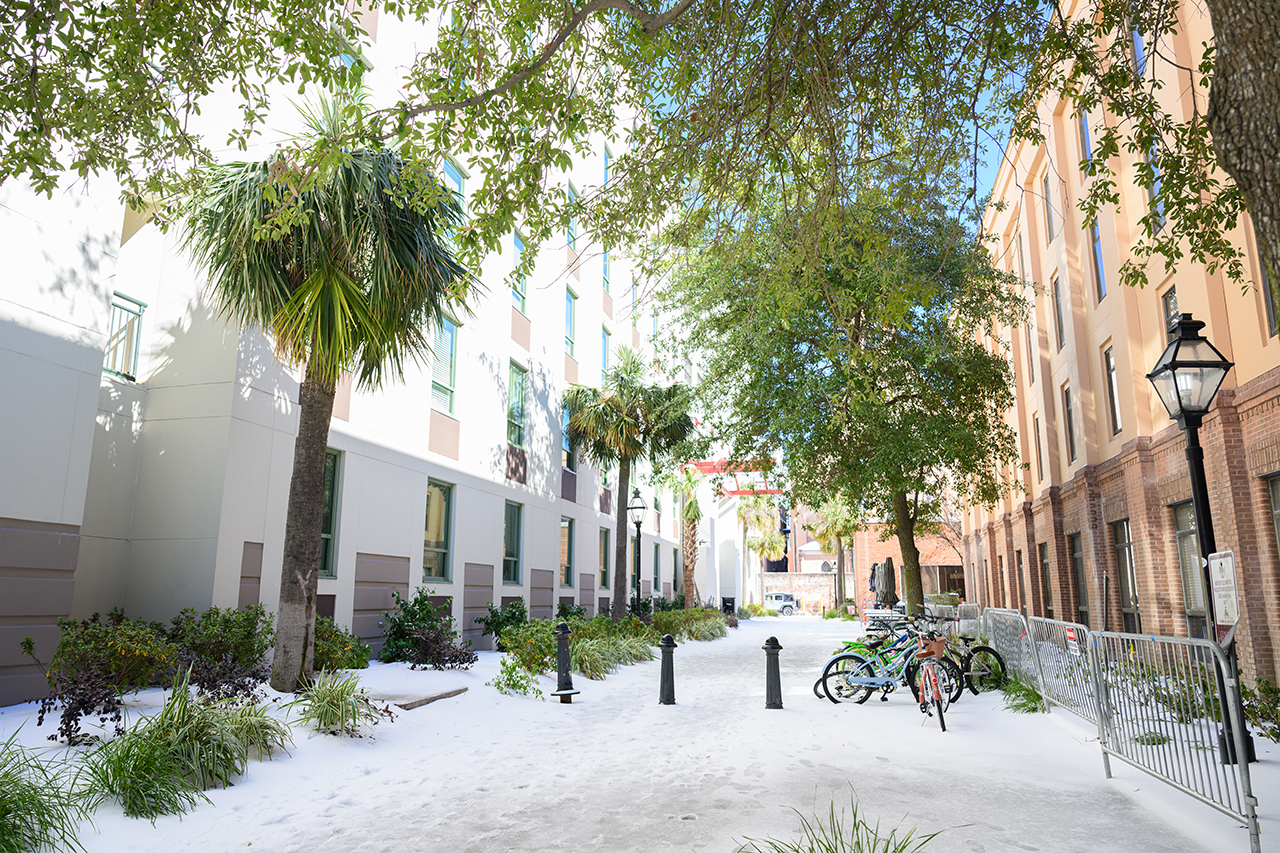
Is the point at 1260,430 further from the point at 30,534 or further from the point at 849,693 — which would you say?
the point at 30,534

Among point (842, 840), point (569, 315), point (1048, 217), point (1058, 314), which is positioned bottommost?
point (842, 840)

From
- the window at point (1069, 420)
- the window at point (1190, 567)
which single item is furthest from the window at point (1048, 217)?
the window at point (1190, 567)

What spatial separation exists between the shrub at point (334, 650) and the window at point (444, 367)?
569 centimetres

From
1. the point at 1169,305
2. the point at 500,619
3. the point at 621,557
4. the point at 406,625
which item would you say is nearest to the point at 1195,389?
the point at 1169,305

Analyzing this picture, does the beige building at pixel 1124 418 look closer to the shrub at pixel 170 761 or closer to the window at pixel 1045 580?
the window at pixel 1045 580

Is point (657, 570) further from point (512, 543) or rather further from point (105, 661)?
point (105, 661)

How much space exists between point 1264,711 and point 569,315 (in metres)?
19.4

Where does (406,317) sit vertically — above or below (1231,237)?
below

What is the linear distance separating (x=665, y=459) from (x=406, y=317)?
1364 centimetres

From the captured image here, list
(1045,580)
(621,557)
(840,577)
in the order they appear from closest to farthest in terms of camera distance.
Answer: (621,557)
(1045,580)
(840,577)

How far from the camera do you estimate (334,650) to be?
10.2 m

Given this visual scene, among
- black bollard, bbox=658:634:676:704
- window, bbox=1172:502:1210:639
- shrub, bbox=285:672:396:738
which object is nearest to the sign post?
black bollard, bbox=658:634:676:704

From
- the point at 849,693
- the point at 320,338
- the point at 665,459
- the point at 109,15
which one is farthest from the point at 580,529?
the point at 109,15

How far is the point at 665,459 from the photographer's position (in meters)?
22.7
